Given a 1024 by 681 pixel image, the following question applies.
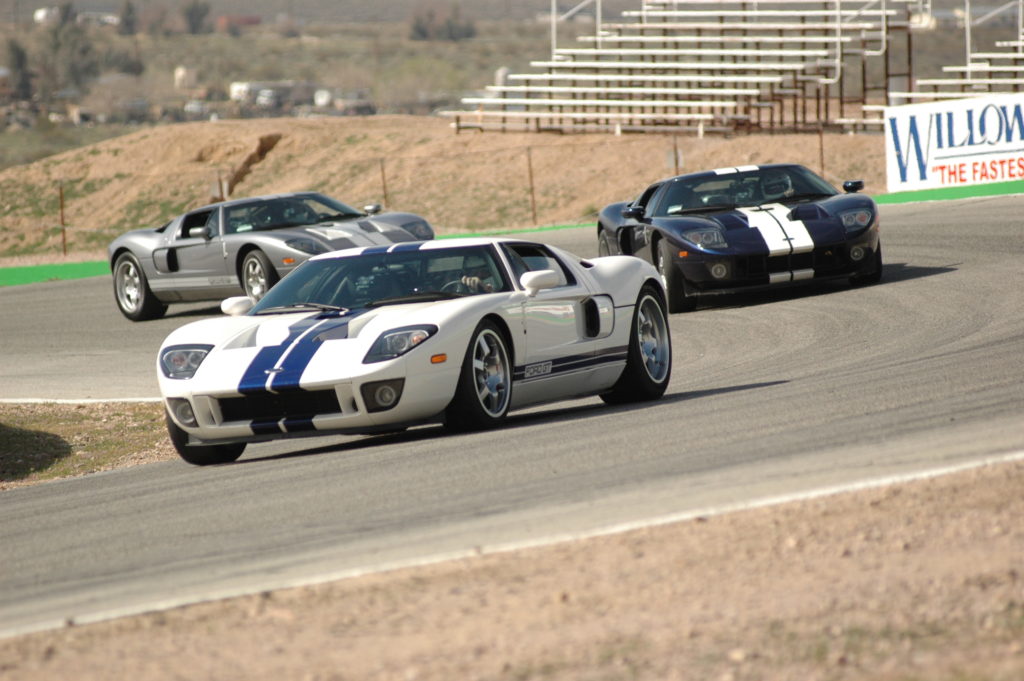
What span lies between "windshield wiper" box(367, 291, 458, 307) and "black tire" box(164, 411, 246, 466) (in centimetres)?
111

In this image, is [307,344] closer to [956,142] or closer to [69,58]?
[956,142]

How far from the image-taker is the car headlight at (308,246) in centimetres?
1784

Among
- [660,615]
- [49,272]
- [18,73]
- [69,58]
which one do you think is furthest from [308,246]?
[69,58]

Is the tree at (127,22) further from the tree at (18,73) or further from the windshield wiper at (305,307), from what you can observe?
the windshield wiper at (305,307)

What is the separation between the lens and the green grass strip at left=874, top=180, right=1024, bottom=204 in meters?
25.1

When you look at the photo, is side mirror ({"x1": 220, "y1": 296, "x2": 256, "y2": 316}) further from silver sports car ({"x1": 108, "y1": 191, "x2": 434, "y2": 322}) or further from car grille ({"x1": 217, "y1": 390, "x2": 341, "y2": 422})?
silver sports car ({"x1": 108, "y1": 191, "x2": 434, "y2": 322})

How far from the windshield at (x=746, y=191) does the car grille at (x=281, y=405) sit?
27.0 feet

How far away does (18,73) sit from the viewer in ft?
351

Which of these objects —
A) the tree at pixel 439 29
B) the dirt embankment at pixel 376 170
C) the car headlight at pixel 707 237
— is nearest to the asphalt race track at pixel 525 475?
the car headlight at pixel 707 237

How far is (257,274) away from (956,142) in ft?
42.1

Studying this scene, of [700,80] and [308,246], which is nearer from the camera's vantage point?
[308,246]

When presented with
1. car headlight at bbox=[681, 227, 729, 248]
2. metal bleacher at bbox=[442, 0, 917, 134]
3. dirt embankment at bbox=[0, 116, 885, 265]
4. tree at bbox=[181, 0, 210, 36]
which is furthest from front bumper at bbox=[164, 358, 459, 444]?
tree at bbox=[181, 0, 210, 36]

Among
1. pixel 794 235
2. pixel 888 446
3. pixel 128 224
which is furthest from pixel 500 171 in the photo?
pixel 888 446

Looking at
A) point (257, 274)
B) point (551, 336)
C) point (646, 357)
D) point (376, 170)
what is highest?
point (551, 336)
